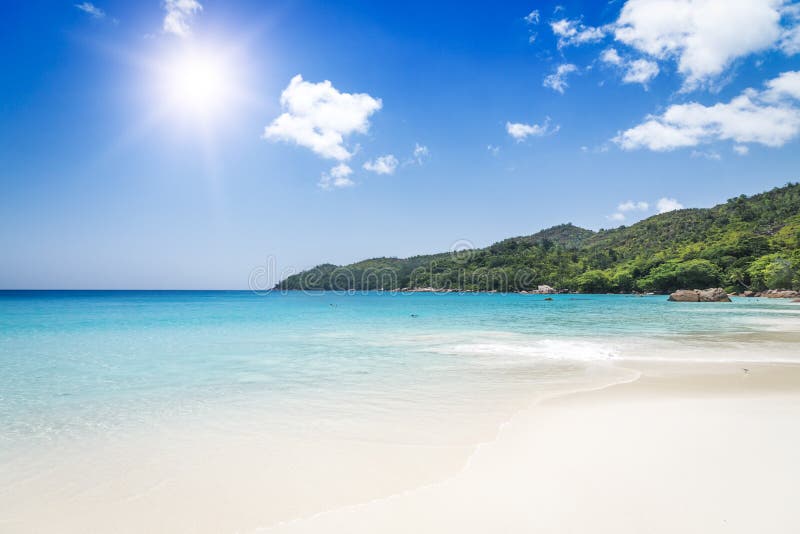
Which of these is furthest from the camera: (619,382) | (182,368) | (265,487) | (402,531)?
(182,368)

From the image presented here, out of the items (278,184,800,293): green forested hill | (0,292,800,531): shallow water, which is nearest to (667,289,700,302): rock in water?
(278,184,800,293): green forested hill

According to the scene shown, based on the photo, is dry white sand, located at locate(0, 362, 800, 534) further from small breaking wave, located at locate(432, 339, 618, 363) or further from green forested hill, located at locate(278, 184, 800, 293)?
green forested hill, located at locate(278, 184, 800, 293)

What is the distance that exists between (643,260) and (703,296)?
171ft

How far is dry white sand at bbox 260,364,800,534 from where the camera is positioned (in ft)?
10.4

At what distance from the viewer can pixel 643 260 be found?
339 ft

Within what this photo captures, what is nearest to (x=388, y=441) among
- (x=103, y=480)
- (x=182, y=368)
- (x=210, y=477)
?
(x=210, y=477)

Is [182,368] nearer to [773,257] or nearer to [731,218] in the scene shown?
[773,257]

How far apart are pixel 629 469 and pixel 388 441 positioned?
2.71 metres

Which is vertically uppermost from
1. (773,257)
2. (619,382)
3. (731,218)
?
(731,218)

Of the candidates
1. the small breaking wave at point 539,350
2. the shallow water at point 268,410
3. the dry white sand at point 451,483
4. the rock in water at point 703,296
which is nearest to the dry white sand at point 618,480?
the dry white sand at point 451,483

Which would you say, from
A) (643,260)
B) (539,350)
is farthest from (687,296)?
(539,350)

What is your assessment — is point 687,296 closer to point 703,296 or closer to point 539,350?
point 703,296

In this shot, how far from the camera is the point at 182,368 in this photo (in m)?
10.6

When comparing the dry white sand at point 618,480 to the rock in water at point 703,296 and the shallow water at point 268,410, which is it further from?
the rock in water at point 703,296
